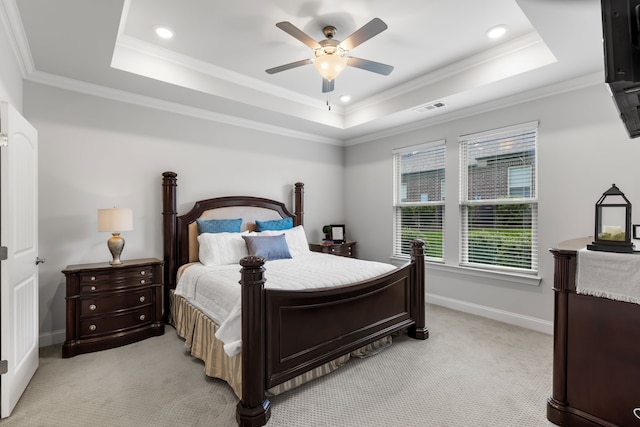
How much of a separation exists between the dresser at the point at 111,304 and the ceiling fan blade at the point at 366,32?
112 inches

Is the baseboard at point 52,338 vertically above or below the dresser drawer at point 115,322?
below

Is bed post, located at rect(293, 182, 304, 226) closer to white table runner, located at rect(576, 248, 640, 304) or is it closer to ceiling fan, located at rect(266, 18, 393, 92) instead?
ceiling fan, located at rect(266, 18, 393, 92)

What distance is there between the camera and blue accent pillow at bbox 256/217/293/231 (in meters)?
4.29

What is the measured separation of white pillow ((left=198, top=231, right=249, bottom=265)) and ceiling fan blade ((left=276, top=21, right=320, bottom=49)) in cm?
227

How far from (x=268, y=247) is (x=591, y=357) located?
290cm

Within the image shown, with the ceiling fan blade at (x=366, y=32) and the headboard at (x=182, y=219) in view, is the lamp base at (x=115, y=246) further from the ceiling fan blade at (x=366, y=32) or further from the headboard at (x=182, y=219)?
the ceiling fan blade at (x=366, y=32)

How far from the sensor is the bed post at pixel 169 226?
3.64 m

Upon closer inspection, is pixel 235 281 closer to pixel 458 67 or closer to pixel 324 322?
pixel 324 322

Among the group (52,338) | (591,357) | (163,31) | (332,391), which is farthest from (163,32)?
(591,357)

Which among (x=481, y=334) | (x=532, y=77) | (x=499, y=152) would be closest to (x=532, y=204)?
(x=499, y=152)

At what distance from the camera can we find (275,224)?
439 centimetres

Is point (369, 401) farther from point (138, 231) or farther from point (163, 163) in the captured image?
point (163, 163)

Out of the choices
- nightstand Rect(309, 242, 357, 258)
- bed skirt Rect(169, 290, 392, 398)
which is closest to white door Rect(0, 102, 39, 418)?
bed skirt Rect(169, 290, 392, 398)

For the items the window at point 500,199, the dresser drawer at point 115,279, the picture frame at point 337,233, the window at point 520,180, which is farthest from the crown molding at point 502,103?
the dresser drawer at point 115,279
